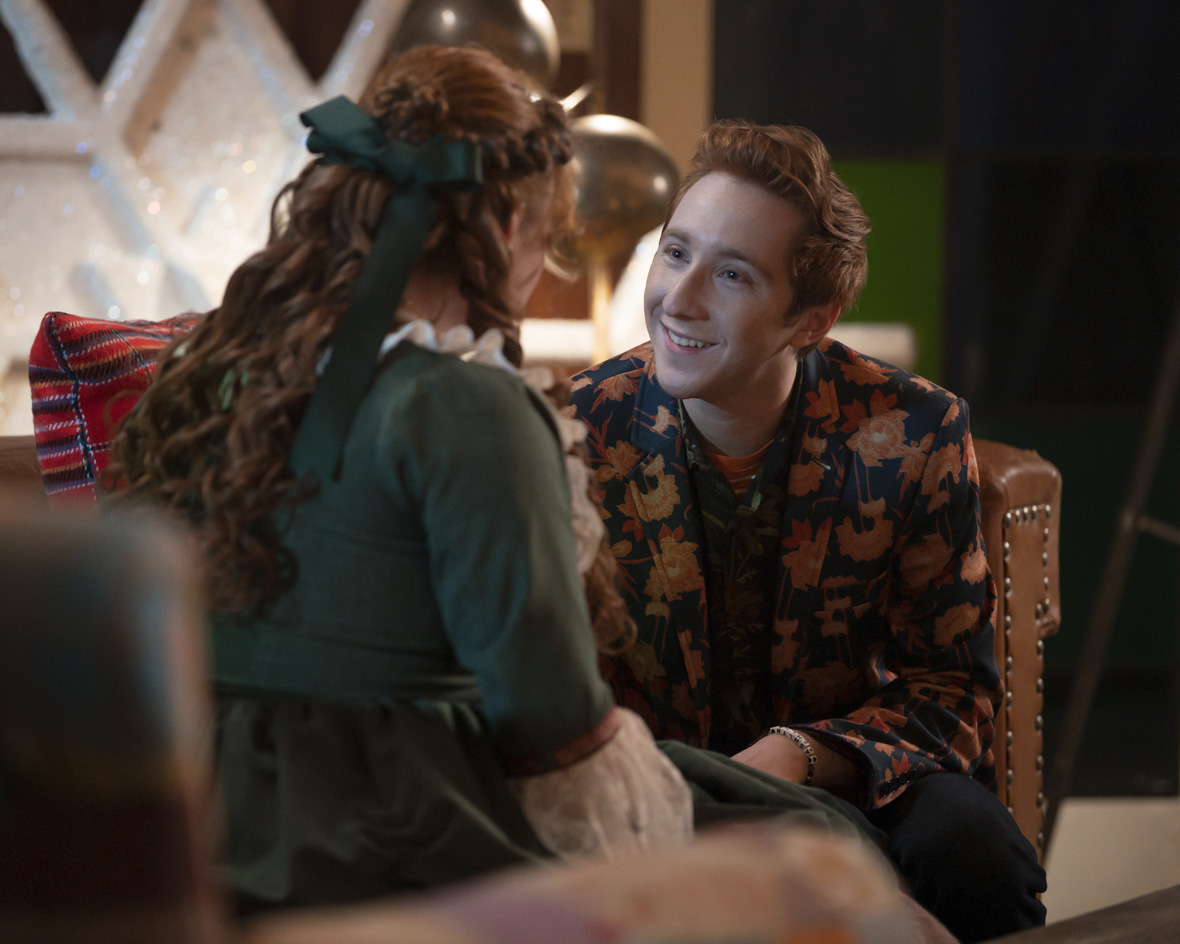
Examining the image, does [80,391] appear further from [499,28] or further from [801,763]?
[499,28]

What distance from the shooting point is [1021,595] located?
176 cm

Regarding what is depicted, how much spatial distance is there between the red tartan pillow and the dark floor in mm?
2383

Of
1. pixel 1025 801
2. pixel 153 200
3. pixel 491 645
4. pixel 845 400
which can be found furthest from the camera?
pixel 153 200

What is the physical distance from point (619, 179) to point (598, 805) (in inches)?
73.7

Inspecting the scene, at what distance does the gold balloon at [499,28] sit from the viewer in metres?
2.60

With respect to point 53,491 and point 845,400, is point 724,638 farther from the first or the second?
point 53,491

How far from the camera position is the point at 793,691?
1.54m

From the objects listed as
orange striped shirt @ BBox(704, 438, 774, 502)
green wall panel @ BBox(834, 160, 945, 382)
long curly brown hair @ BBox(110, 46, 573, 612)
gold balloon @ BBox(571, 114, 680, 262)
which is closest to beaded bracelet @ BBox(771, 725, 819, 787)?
orange striped shirt @ BBox(704, 438, 774, 502)

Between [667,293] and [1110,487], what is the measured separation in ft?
10.0

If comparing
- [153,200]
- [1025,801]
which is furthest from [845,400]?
[153,200]

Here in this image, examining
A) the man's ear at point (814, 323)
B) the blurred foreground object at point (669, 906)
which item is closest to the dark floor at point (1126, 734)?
the man's ear at point (814, 323)

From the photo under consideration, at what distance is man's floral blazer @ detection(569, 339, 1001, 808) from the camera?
151 cm

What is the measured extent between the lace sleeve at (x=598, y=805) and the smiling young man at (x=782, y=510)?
0.56 meters

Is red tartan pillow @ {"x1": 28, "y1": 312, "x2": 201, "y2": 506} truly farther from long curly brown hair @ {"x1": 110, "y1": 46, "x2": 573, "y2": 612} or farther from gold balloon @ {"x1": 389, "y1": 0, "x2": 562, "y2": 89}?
gold balloon @ {"x1": 389, "y1": 0, "x2": 562, "y2": 89}
